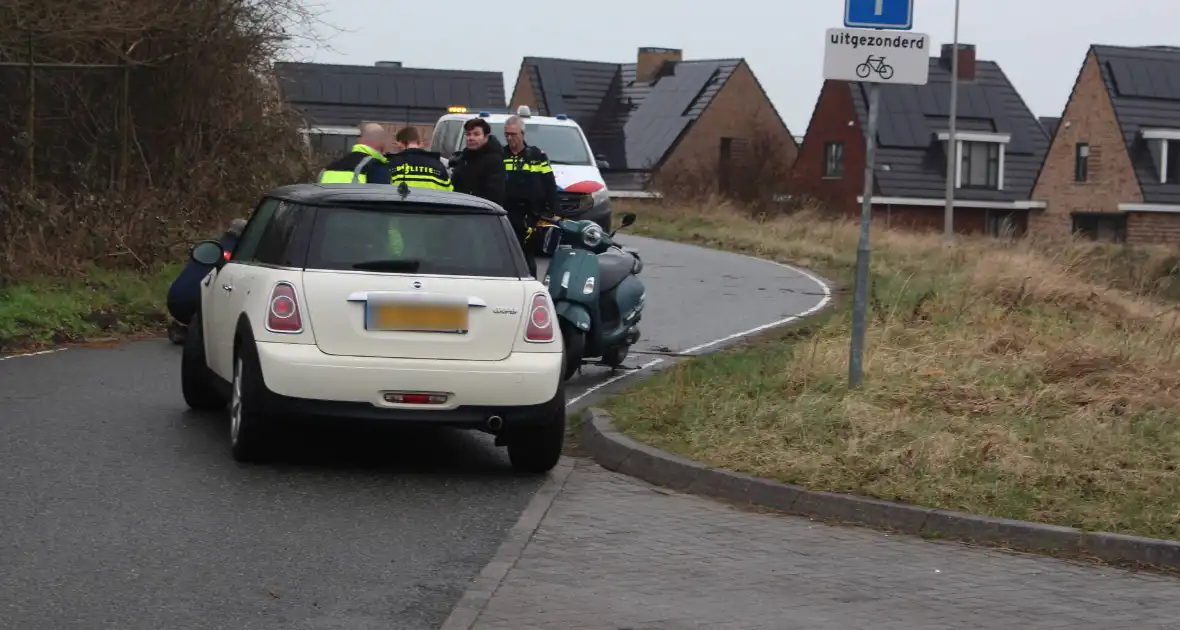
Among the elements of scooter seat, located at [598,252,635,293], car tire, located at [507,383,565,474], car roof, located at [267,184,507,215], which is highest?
car roof, located at [267,184,507,215]

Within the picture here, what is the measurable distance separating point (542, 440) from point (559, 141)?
1512 cm

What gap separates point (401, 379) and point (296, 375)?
0.52 meters

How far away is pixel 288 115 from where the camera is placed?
2169cm

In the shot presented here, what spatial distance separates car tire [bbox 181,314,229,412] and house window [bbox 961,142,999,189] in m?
58.7

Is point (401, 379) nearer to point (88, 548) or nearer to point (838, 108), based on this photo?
point (88, 548)

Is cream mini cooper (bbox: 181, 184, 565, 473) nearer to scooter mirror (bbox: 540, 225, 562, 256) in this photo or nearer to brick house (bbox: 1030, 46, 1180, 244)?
scooter mirror (bbox: 540, 225, 562, 256)

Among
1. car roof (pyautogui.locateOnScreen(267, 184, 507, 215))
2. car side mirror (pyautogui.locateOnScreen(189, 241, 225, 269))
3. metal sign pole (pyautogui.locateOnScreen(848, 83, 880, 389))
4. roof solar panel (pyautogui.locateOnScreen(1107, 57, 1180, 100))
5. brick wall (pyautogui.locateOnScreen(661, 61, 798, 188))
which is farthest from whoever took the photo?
brick wall (pyautogui.locateOnScreen(661, 61, 798, 188))

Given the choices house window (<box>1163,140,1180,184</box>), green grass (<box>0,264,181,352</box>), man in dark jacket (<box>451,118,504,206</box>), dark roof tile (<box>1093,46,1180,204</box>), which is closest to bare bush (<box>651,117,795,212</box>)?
dark roof tile (<box>1093,46,1180,204</box>)

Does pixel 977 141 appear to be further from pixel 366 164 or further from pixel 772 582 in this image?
pixel 772 582

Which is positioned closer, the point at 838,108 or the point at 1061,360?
the point at 1061,360

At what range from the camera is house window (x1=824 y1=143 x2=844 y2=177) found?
6956 cm

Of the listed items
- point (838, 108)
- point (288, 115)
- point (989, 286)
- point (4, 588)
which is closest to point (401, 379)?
point (4, 588)

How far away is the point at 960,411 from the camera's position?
33.8 feet

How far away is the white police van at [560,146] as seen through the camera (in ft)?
73.6
